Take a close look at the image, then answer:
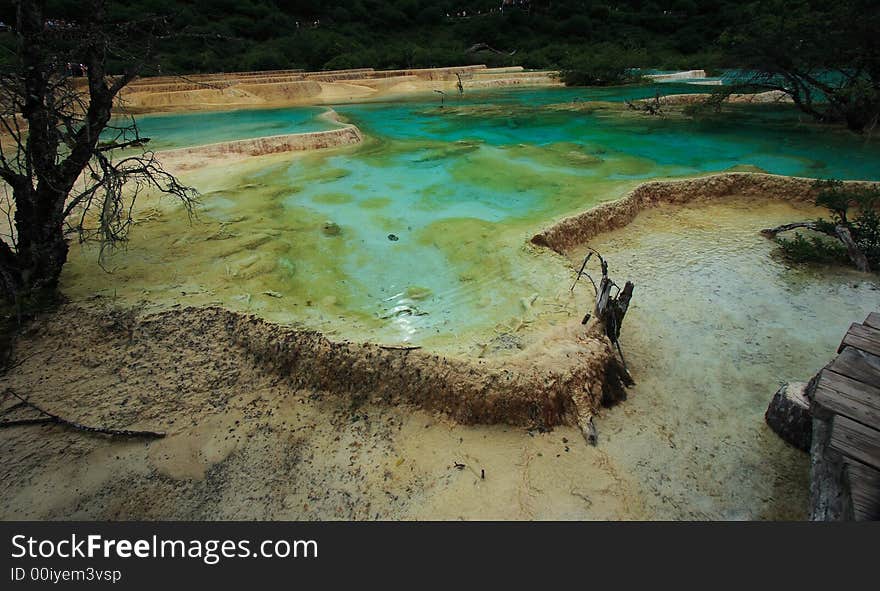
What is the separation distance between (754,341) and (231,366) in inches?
197

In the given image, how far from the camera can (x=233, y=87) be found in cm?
2016

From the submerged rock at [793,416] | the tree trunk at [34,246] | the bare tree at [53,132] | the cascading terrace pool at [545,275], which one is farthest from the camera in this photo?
the tree trunk at [34,246]

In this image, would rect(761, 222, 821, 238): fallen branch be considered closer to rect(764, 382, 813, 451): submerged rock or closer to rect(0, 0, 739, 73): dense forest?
rect(764, 382, 813, 451): submerged rock

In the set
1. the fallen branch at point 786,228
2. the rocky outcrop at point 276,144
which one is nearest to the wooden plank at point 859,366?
the fallen branch at point 786,228

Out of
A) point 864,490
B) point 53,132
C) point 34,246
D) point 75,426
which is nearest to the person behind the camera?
point 864,490

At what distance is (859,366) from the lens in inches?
99.7

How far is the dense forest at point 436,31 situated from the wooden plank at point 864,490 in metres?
28.3

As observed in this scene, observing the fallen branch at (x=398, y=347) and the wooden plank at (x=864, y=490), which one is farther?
the fallen branch at (x=398, y=347)

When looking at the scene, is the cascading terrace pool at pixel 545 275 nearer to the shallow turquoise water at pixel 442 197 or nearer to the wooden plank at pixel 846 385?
the shallow turquoise water at pixel 442 197

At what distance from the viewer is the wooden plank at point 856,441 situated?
80.6 inches

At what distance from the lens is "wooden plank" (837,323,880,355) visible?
266cm

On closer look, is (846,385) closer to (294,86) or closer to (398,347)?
(398,347)

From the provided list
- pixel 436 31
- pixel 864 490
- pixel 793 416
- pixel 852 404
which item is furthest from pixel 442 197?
pixel 436 31

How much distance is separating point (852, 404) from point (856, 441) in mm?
296
